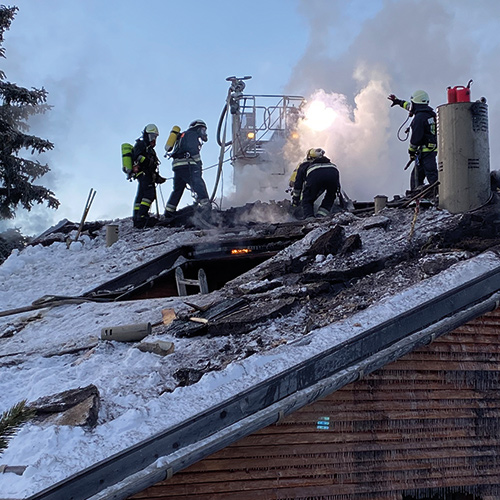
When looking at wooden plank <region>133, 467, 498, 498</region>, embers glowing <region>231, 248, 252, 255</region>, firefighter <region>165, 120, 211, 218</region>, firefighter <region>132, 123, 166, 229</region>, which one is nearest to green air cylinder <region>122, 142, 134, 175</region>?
firefighter <region>132, 123, 166, 229</region>

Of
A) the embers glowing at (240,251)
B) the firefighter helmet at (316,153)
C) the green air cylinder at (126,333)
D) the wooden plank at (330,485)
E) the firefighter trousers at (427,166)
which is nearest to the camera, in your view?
the wooden plank at (330,485)

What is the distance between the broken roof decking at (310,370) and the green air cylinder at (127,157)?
26.9ft

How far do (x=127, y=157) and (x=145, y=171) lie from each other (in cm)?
46

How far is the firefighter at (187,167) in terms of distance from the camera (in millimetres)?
11703

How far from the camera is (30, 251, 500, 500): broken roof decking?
3.09 metres

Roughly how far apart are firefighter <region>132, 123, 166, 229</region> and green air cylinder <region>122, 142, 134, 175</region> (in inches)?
2.6

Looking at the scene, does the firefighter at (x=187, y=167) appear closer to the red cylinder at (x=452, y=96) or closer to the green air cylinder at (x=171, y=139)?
the green air cylinder at (x=171, y=139)

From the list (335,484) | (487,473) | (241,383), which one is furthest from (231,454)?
Answer: (487,473)

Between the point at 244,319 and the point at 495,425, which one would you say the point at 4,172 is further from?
the point at 495,425

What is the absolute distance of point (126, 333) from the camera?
4.98 metres

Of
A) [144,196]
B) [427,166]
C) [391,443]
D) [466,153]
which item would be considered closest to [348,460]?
[391,443]

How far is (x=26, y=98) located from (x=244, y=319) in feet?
43.6

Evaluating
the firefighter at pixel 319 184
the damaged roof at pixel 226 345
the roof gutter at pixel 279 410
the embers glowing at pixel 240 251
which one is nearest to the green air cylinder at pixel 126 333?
the damaged roof at pixel 226 345

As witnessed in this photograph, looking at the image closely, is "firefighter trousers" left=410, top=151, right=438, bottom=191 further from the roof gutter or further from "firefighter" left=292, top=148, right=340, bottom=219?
the roof gutter
